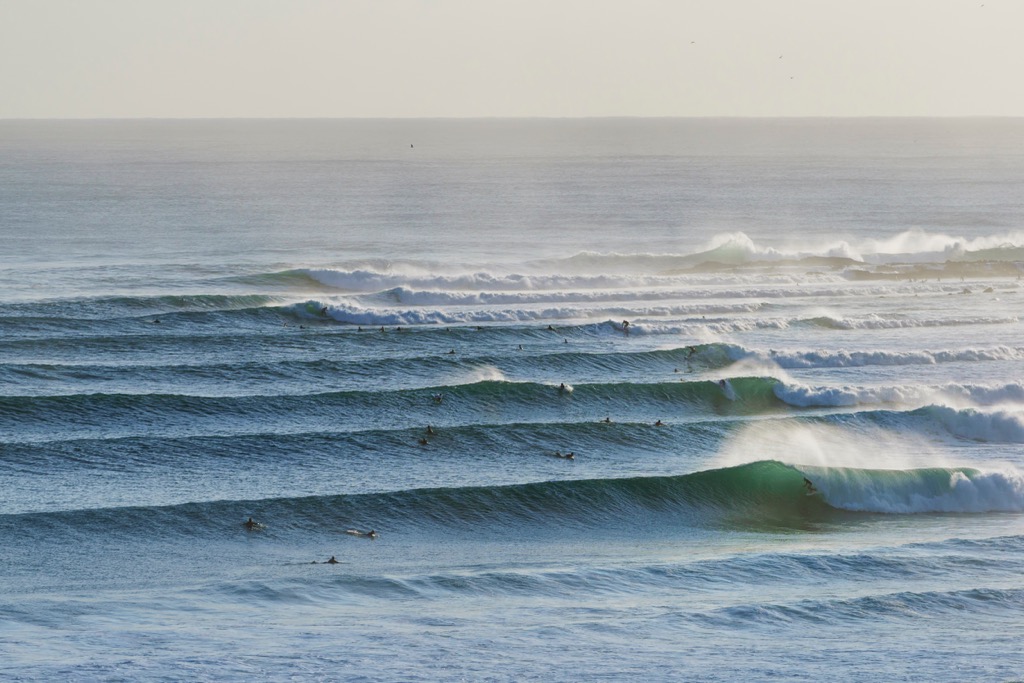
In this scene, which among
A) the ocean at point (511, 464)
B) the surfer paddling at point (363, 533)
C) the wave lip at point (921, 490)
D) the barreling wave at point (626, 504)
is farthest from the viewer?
the wave lip at point (921, 490)

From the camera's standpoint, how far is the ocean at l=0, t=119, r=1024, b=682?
17891mm

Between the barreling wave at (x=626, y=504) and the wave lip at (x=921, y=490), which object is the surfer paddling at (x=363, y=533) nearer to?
the barreling wave at (x=626, y=504)

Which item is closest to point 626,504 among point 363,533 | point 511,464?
point 511,464

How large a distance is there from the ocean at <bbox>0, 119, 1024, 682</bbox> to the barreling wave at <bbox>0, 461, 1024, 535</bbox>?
74 mm

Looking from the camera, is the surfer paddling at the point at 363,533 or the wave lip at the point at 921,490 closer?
the surfer paddling at the point at 363,533

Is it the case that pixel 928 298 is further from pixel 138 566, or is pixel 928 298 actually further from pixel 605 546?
pixel 138 566

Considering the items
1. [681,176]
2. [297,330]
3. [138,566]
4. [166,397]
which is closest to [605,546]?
[138,566]

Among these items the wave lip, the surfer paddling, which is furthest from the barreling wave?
the surfer paddling

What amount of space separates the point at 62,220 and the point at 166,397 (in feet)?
172

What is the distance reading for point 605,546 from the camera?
80.9 ft

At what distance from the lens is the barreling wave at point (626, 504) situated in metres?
24.5

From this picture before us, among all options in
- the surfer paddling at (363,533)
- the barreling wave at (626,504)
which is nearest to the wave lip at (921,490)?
the barreling wave at (626,504)

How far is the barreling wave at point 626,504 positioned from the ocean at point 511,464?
2.9 inches

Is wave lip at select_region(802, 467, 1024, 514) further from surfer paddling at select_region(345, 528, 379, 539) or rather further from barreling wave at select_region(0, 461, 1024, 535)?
surfer paddling at select_region(345, 528, 379, 539)
